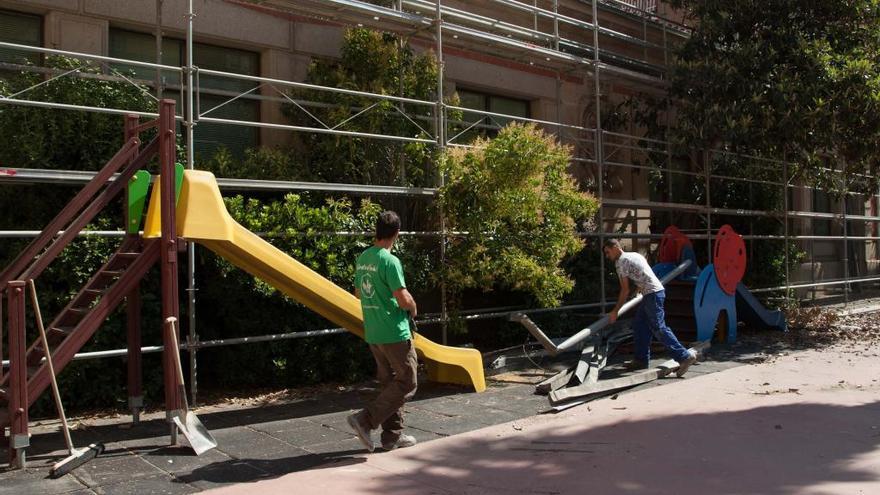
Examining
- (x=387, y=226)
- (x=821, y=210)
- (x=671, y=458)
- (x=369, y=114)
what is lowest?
(x=671, y=458)

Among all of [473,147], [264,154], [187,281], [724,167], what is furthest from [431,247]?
[724,167]

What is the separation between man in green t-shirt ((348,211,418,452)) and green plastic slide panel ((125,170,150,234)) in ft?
6.58

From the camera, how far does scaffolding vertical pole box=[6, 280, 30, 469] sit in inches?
201

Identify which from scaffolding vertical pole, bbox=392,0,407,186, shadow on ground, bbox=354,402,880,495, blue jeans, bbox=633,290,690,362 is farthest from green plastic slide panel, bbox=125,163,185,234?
blue jeans, bbox=633,290,690,362

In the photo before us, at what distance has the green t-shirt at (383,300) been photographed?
5.65 metres

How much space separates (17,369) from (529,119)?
331 inches

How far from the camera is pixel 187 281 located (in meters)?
7.98

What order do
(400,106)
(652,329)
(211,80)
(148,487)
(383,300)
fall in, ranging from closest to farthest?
(148,487)
(383,300)
(652,329)
(211,80)
(400,106)

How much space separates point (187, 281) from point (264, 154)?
1.81 m

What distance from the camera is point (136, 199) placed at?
6.36 metres

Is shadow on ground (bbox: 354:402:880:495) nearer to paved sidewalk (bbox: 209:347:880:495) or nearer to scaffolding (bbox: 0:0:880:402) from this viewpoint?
paved sidewalk (bbox: 209:347:880:495)

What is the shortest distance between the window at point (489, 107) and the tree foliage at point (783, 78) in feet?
8.65

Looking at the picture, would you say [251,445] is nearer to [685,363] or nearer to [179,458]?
[179,458]

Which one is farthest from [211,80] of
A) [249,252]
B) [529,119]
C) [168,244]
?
[529,119]
